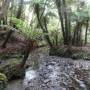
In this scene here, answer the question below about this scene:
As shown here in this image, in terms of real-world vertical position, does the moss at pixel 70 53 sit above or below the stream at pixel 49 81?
below

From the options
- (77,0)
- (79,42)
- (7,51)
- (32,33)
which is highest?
(77,0)

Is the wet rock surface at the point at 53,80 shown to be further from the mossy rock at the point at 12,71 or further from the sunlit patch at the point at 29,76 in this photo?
the mossy rock at the point at 12,71

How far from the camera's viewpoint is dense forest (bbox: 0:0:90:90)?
26.8 ft

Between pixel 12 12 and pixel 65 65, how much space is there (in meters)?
8.08

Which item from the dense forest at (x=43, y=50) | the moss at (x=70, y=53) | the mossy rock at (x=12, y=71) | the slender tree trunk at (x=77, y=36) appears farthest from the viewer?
the slender tree trunk at (x=77, y=36)

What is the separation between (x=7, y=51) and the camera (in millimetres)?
12500

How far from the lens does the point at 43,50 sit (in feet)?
55.4

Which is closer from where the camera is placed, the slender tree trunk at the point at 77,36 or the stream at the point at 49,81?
the stream at the point at 49,81

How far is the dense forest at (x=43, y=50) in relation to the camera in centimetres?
818

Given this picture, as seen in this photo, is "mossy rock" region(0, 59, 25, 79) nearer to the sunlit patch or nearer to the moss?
the sunlit patch

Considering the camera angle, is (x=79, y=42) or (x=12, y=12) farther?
(x=79, y=42)

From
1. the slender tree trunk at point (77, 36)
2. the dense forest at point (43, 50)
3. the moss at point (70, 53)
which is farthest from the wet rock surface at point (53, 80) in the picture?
the slender tree trunk at point (77, 36)

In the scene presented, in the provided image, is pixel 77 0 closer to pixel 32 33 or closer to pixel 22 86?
pixel 32 33

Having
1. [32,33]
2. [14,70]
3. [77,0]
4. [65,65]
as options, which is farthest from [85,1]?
[14,70]
